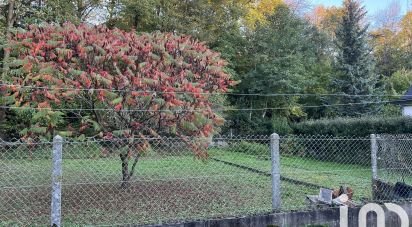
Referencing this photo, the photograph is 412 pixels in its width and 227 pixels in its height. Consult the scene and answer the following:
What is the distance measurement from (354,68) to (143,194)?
17904 mm

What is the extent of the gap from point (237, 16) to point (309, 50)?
5596mm

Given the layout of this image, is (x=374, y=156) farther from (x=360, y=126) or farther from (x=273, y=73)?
(x=273, y=73)

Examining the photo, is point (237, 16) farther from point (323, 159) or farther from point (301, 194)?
point (301, 194)

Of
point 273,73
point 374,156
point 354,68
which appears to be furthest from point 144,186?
point 354,68

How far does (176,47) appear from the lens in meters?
6.55

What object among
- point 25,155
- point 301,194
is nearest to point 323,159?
point 301,194

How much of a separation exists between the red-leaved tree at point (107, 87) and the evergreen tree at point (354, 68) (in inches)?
638

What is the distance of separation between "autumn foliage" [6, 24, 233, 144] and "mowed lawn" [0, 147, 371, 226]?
571 millimetres

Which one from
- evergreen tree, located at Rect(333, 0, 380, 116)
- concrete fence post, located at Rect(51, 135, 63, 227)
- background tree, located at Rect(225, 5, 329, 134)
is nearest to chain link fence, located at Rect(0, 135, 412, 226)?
concrete fence post, located at Rect(51, 135, 63, 227)

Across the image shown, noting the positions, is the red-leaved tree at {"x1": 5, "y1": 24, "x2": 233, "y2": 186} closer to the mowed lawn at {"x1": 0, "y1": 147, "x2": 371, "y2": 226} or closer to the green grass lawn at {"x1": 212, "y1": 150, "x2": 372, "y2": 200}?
the mowed lawn at {"x1": 0, "y1": 147, "x2": 371, "y2": 226}

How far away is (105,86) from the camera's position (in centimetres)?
596

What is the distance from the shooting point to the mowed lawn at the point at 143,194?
4.72 meters

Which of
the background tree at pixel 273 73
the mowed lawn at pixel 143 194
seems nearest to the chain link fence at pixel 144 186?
the mowed lawn at pixel 143 194

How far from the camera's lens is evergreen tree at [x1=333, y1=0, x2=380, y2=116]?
20.6 meters
